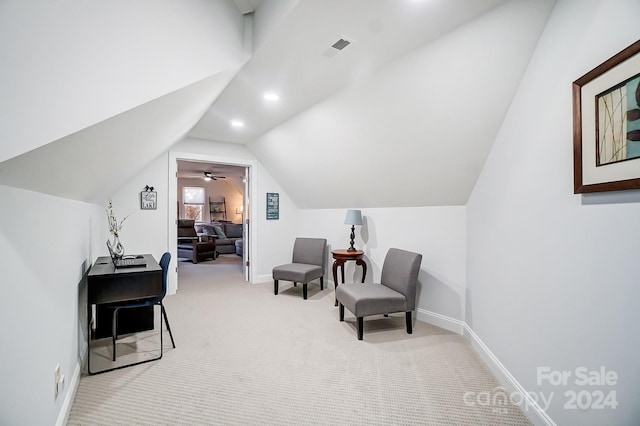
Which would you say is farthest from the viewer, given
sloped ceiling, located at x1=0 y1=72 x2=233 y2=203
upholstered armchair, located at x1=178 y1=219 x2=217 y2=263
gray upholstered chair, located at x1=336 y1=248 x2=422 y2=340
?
upholstered armchair, located at x1=178 y1=219 x2=217 y2=263

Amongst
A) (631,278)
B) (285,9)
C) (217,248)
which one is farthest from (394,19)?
(217,248)

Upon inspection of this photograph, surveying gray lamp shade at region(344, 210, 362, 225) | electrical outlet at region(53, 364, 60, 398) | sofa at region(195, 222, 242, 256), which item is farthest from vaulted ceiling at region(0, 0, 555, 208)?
sofa at region(195, 222, 242, 256)

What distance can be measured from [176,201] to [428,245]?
12.4 ft

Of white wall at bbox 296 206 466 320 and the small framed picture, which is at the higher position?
the small framed picture

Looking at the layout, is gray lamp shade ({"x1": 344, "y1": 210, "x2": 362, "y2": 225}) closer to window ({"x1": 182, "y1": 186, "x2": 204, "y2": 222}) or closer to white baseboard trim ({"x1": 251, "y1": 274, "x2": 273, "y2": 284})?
white baseboard trim ({"x1": 251, "y1": 274, "x2": 273, "y2": 284})

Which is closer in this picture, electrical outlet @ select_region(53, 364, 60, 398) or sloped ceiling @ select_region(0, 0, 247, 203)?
sloped ceiling @ select_region(0, 0, 247, 203)

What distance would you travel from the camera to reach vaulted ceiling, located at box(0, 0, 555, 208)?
3.44ft

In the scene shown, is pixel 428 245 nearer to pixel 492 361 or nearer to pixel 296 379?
pixel 492 361

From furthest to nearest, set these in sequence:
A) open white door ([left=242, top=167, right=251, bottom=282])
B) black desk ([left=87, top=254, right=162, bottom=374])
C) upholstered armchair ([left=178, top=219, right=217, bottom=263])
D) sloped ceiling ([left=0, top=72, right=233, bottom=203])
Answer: upholstered armchair ([left=178, top=219, right=217, bottom=263])
open white door ([left=242, top=167, right=251, bottom=282])
black desk ([left=87, top=254, right=162, bottom=374])
sloped ceiling ([left=0, top=72, right=233, bottom=203])

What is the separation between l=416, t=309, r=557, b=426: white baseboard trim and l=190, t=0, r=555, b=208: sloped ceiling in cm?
129

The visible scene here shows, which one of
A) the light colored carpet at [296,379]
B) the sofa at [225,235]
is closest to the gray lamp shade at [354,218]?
the light colored carpet at [296,379]

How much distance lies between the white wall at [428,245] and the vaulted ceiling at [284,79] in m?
0.20

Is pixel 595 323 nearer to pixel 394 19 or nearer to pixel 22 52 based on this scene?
pixel 394 19

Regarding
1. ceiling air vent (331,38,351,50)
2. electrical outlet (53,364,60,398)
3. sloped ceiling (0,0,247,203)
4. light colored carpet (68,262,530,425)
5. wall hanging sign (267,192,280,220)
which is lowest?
light colored carpet (68,262,530,425)
